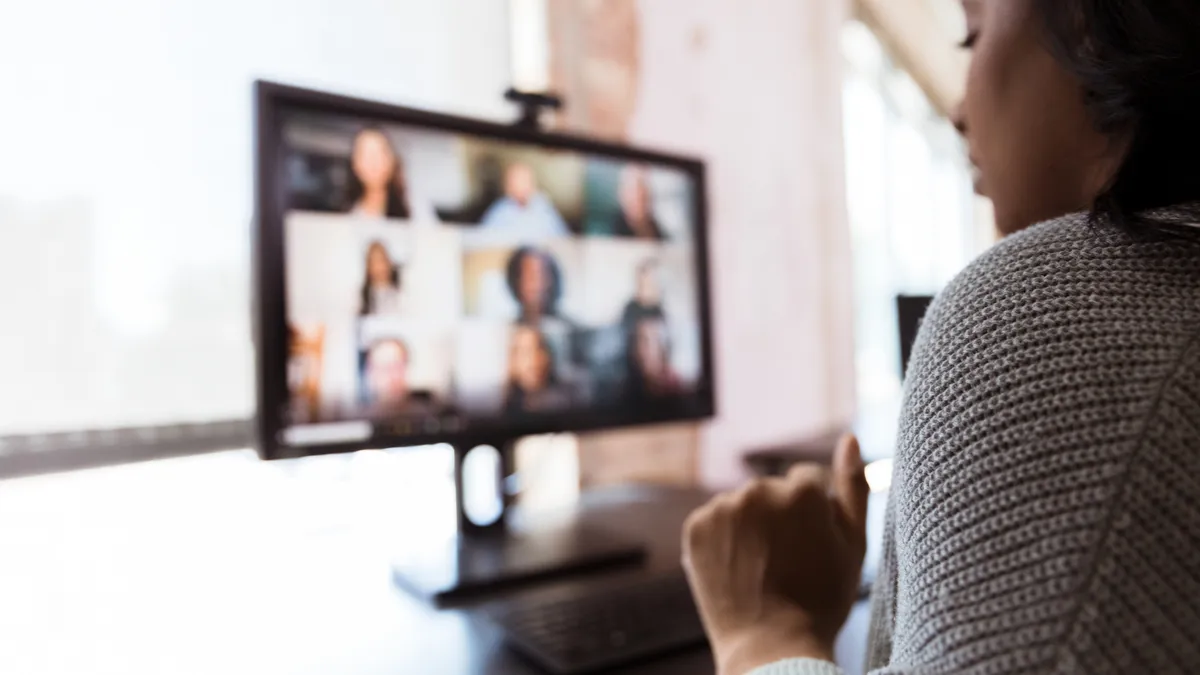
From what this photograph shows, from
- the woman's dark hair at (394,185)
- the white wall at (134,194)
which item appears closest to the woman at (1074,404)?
the woman's dark hair at (394,185)

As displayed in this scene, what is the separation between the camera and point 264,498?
3.51 ft

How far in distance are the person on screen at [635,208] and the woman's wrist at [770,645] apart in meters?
0.50

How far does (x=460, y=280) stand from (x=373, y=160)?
141mm

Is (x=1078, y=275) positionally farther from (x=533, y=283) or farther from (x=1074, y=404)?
(x=533, y=283)

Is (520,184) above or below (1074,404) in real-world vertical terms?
above

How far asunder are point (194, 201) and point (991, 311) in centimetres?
97

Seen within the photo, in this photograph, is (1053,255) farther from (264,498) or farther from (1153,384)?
(264,498)

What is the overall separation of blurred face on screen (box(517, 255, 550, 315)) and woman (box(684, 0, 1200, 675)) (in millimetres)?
448

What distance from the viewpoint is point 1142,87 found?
1.30 feet

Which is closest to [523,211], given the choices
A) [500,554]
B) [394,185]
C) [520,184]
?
[520,184]

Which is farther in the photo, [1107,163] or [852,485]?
[852,485]

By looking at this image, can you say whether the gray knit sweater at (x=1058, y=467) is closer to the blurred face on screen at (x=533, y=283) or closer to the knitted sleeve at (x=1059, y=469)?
the knitted sleeve at (x=1059, y=469)

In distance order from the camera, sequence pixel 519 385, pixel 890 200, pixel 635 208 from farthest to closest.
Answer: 1. pixel 890 200
2. pixel 635 208
3. pixel 519 385

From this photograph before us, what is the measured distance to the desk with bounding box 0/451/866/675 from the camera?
560 millimetres
